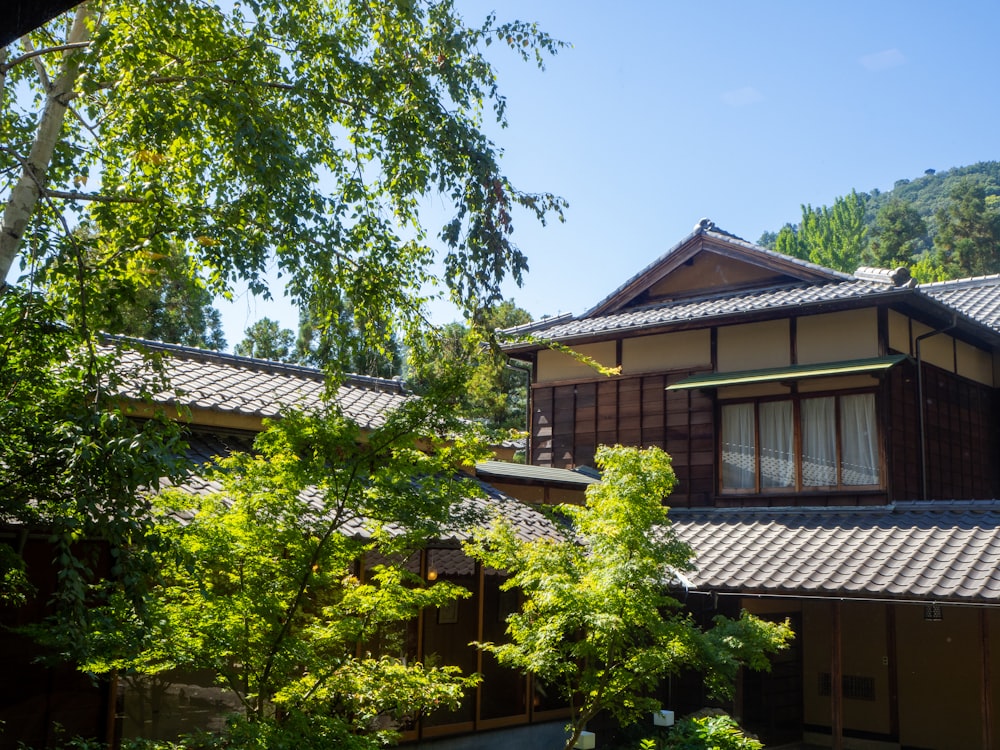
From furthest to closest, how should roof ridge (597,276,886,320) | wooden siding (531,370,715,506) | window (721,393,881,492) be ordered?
wooden siding (531,370,715,506)
roof ridge (597,276,886,320)
window (721,393,881,492)

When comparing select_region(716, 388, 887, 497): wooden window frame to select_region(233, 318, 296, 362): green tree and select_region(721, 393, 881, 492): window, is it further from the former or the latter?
select_region(233, 318, 296, 362): green tree

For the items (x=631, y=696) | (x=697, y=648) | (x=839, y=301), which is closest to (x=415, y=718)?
(x=631, y=696)

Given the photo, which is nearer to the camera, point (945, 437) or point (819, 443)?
point (819, 443)

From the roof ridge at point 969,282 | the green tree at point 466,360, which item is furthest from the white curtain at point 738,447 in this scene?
the roof ridge at point 969,282

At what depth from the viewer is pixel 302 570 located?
6.54 meters

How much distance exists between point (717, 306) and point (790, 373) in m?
2.00

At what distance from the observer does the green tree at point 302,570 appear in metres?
6.25

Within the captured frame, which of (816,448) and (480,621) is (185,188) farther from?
(816,448)

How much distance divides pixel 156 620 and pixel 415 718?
575 centimetres

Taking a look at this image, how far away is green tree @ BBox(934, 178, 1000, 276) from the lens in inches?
1695

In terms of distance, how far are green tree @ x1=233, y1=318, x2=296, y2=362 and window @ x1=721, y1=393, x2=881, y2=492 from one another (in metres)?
20.4

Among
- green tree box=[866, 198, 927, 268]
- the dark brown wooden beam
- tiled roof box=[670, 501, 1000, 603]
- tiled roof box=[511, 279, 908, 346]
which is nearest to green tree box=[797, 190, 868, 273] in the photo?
green tree box=[866, 198, 927, 268]

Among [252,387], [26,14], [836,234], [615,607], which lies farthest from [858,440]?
[836,234]

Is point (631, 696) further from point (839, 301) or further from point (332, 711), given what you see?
point (839, 301)
